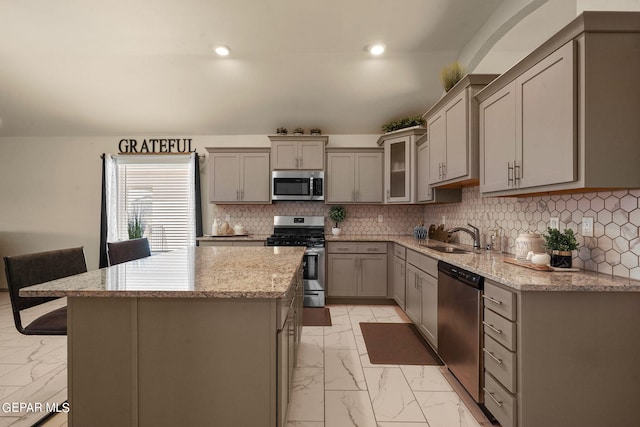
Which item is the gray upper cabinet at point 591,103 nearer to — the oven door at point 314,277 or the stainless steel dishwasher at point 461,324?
the stainless steel dishwasher at point 461,324

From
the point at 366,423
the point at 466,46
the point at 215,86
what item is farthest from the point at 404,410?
the point at 215,86

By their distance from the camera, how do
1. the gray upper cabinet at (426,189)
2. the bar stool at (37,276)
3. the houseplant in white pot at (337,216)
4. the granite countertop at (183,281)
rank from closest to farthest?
the granite countertop at (183,281) → the bar stool at (37,276) → the gray upper cabinet at (426,189) → the houseplant in white pot at (337,216)

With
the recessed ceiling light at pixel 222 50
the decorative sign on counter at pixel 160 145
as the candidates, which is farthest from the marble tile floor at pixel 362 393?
the decorative sign on counter at pixel 160 145

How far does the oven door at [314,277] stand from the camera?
3881mm

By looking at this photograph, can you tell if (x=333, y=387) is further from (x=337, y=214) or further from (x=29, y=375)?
(x=337, y=214)

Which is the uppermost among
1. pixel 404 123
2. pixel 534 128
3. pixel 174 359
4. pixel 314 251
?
pixel 404 123

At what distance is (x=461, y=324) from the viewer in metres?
2.01

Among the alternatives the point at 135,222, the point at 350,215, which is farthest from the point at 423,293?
the point at 135,222

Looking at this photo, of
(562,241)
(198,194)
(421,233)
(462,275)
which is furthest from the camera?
(198,194)

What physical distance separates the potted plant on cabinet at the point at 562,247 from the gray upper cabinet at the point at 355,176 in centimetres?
259

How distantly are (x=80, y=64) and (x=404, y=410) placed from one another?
16.9ft

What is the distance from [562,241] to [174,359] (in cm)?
227

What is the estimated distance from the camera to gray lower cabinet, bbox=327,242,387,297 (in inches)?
156

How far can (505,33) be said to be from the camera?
2.69m
